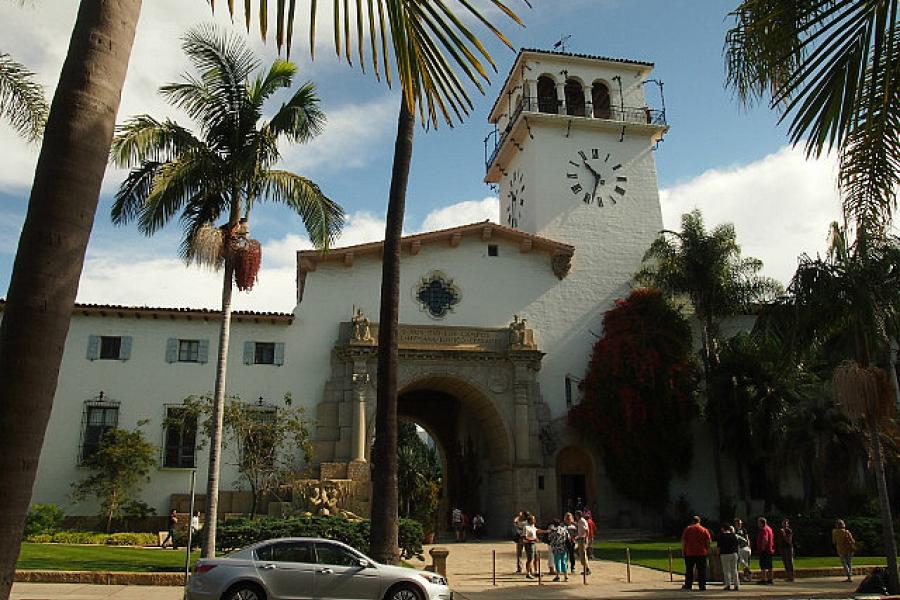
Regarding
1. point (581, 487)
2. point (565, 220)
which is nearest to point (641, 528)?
point (581, 487)

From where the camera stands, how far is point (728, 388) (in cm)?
3067

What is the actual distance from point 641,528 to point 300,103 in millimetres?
22542

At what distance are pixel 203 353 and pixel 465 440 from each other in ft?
46.5

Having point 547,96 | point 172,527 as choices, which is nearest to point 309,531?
point 172,527

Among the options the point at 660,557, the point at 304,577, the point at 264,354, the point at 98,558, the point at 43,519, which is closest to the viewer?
the point at 304,577

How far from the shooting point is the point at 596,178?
3747cm

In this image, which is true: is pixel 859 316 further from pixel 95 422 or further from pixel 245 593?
pixel 95 422

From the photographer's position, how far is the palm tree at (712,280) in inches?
1246

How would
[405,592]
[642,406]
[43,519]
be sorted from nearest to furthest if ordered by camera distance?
[405,592] → [43,519] → [642,406]

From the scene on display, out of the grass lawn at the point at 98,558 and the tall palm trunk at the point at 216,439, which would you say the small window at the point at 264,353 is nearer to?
the grass lawn at the point at 98,558

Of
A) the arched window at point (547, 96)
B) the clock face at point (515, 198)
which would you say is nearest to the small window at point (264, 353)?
the clock face at point (515, 198)

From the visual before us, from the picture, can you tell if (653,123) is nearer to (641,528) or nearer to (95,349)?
(641,528)

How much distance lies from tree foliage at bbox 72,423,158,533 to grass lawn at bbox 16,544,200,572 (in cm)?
357

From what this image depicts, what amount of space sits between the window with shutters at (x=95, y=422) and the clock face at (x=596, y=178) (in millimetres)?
23111
